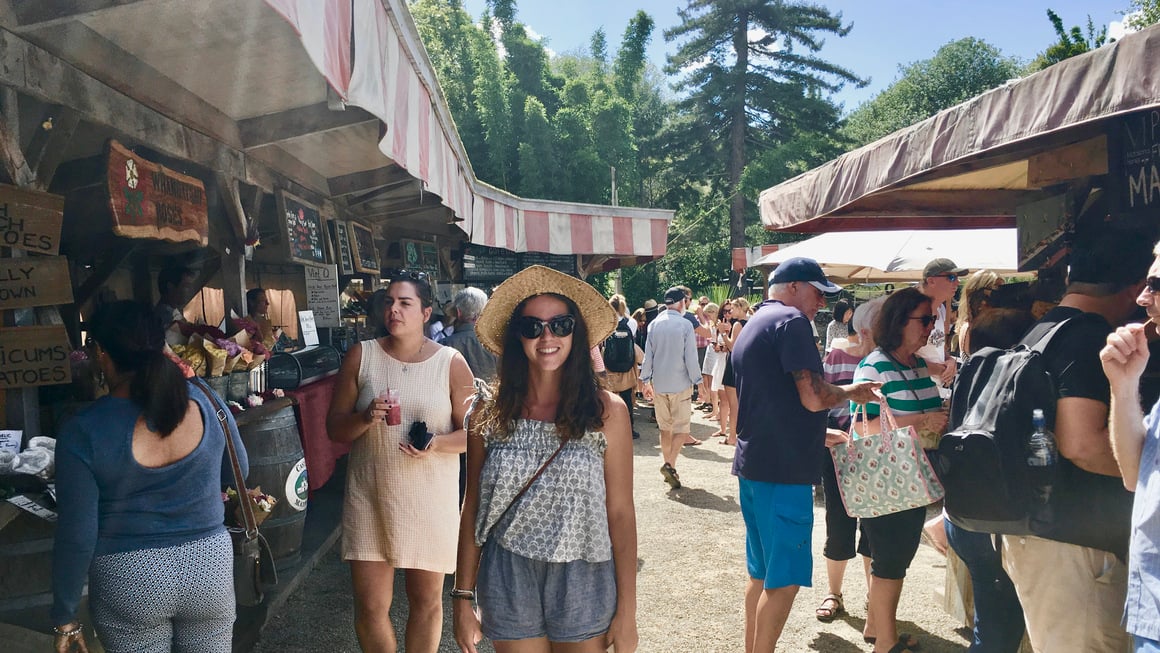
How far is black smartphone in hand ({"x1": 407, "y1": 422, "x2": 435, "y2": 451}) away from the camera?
2828mm

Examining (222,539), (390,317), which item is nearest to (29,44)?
(390,317)

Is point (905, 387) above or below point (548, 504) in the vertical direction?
above

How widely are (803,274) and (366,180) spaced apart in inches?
187

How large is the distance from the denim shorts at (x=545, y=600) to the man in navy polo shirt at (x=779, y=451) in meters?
1.28

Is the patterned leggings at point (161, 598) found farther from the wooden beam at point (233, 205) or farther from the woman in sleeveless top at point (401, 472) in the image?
the wooden beam at point (233, 205)

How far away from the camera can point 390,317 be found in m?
3.00

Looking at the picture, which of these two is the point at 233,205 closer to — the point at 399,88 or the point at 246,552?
the point at 399,88

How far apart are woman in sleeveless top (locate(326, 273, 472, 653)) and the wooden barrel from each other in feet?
3.56

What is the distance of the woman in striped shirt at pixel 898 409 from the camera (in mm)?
3332

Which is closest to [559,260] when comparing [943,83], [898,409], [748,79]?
[898,409]

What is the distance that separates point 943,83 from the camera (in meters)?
34.9

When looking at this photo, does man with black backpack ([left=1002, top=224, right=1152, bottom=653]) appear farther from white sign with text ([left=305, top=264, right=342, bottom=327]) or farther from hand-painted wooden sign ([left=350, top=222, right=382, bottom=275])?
hand-painted wooden sign ([left=350, top=222, right=382, bottom=275])

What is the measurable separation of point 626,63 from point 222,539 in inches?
1395

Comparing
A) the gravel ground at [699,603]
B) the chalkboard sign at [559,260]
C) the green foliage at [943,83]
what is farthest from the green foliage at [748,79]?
the gravel ground at [699,603]
